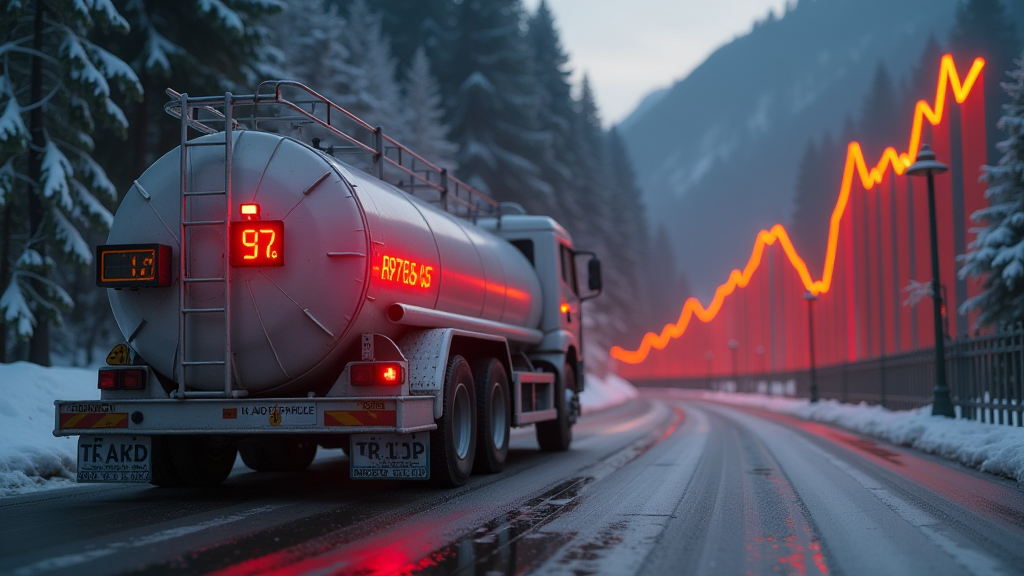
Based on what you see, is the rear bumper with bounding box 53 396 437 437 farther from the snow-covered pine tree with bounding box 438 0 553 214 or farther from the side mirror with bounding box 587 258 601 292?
the snow-covered pine tree with bounding box 438 0 553 214

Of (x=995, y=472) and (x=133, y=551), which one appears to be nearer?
(x=133, y=551)

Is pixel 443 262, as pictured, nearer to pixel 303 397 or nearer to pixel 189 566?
pixel 303 397

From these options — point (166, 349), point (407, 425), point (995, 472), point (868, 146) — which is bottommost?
point (995, 472)

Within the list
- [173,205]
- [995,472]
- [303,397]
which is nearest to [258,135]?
[173,205]

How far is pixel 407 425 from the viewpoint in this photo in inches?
338

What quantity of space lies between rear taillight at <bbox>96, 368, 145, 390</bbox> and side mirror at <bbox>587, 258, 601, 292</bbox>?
8562mm

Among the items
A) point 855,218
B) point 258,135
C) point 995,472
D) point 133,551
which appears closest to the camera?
point 133,551

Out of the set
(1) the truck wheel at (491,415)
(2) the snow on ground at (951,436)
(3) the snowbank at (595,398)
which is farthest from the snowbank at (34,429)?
(3) the snowbank at (595,398)

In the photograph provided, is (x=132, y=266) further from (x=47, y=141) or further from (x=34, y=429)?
(x=47, y=141)

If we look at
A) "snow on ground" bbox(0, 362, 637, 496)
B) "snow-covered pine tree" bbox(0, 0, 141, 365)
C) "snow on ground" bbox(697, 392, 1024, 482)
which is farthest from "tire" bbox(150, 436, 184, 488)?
"snow on ground" bbox(697, 392, 1024, 482)

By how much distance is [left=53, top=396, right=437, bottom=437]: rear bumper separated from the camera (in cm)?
859

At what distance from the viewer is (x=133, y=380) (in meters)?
9.01

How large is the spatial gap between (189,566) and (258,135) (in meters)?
4.57

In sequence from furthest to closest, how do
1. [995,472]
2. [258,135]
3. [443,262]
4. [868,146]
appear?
[868,146]
[995,472]
[443,262]
[258,135]
